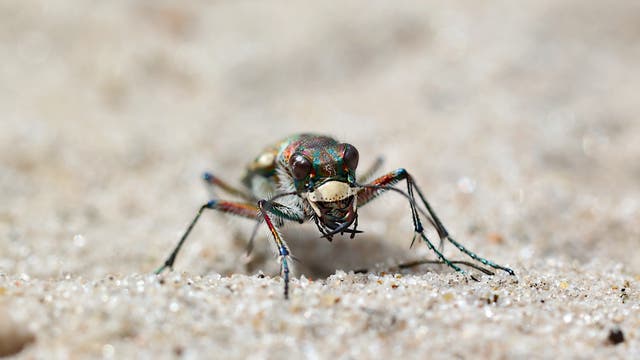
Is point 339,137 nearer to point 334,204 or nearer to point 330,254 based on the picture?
point 330,254

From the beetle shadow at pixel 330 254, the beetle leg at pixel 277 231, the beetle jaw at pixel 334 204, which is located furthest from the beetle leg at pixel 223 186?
the beetle jaw at pixel 334 204

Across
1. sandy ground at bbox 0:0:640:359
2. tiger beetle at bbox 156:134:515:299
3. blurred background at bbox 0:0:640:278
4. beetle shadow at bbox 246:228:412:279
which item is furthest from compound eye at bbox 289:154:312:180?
blurred background at bbox 0:0:640:278

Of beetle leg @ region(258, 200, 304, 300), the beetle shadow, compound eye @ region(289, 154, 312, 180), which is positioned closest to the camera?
beetle leg @ region(258, 200, 304, 300)

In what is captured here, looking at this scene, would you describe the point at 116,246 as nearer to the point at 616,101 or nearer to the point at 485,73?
the point at 485,73

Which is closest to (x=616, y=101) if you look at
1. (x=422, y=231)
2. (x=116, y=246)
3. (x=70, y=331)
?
(x=422, y=231)

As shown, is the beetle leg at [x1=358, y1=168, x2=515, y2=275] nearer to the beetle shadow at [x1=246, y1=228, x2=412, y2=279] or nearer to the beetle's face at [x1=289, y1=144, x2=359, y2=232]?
the beetle's face at [x1=289, y1=144, x2=359, y2=232]

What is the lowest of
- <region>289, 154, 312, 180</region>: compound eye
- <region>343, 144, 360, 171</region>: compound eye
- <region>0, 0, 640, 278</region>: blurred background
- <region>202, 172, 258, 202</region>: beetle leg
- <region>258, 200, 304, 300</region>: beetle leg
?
<region>258, 200, 304, 300</region>: beetle leg

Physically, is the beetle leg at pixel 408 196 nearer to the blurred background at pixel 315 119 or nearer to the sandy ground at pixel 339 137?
the sandy ground at pixel 339 137
